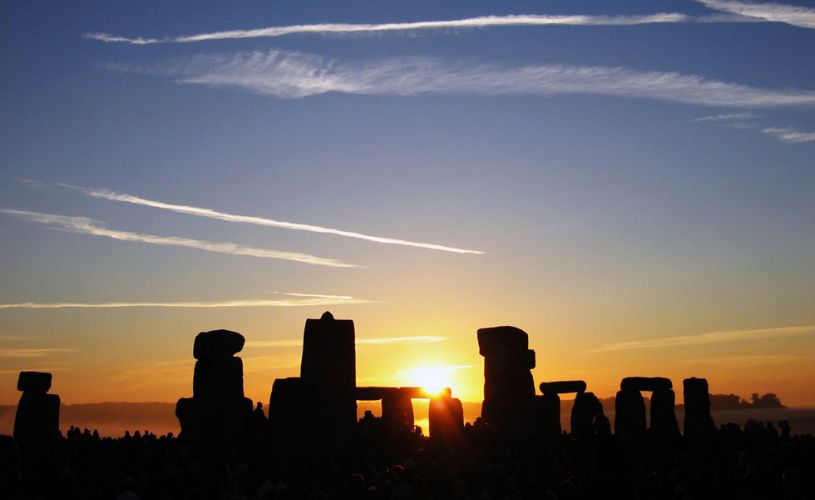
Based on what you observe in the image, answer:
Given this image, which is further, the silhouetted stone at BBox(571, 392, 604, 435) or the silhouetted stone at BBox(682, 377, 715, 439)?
the silhouetted stone at BBox(571, 392, 604, 435)

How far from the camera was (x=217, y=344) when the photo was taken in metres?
29.2

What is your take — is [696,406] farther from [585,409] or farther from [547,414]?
[547,414]

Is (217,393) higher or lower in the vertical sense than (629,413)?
higher

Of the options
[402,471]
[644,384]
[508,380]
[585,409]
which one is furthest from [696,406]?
[402,471]

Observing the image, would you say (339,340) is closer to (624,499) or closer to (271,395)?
(271,395)

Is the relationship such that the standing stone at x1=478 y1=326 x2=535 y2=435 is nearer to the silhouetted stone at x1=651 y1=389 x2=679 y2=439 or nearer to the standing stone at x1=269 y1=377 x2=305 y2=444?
the silhouetted stone at x1=651 y1=389 x2=679 y2=439

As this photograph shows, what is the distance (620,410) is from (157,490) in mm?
22808

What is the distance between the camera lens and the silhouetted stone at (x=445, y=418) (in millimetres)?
31798

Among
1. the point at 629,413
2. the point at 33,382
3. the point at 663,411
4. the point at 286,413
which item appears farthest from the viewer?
the point at 663,411

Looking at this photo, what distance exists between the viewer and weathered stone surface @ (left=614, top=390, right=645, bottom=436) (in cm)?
3494

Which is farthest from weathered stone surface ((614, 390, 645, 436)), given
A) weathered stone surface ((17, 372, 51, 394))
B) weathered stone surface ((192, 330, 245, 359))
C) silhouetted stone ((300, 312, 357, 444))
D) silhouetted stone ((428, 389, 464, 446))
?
weathered stone surface ((17, 372, 51, 394))

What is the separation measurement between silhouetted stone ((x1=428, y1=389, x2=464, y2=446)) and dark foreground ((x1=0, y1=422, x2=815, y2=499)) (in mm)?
4051

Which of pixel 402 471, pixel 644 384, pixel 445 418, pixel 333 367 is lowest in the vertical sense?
pixel 402 471

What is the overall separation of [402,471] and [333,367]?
9080 mm
